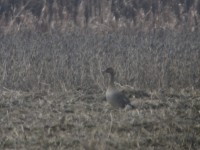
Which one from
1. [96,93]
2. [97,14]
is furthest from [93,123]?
[97,14]

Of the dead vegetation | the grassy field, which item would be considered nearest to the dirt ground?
Answer: the grassy field

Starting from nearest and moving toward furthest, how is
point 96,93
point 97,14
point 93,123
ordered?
point 93,123
point 96,93
point 97,14

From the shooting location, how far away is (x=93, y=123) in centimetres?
904

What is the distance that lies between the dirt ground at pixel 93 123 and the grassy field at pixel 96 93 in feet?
0.04

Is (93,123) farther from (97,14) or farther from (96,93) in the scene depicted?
(97,14)

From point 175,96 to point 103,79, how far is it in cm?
202

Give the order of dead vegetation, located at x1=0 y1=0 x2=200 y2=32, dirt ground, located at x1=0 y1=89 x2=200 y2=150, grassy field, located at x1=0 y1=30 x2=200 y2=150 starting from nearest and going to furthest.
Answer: dirt ground, located at x1=0 y1=89 x2=200 y2=150, grassy field, located at x1=0 y1=30 x2=200 y2=150, dead vegetation, located at x1=0 y1=0 x2=200 y2=32

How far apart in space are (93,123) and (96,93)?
3.46m

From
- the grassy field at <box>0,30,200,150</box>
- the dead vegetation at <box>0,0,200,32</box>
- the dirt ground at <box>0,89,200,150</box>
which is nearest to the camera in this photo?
the dirt ground at <box>0,89,200,150</box>

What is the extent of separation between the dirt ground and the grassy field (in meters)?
0.01

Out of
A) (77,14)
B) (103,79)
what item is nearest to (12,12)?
(77,14)

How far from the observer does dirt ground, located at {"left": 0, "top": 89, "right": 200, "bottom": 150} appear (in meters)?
8.11

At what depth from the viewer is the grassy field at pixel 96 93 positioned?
8.43 metres

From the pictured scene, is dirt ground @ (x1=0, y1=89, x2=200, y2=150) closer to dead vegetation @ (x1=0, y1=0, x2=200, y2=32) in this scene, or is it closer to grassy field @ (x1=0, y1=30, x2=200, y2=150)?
grassy field @ (x1=0, y1=30, x2=200, y2=150)
